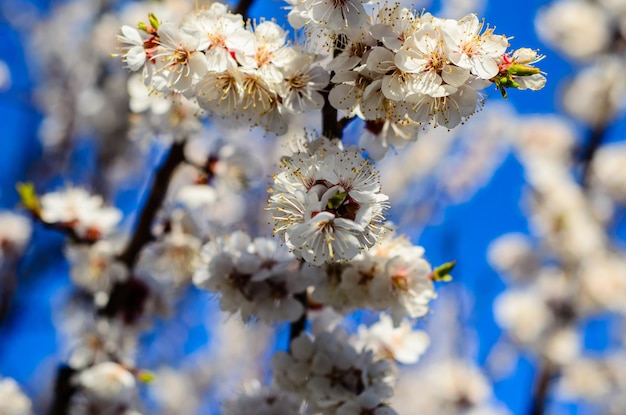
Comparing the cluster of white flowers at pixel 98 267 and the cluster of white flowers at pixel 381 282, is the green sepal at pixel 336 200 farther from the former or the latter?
the cluster of white flowers at pixel 98 267

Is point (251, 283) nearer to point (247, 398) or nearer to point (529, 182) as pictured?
point (247, 398)

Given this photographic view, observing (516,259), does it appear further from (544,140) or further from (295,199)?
(295,199)

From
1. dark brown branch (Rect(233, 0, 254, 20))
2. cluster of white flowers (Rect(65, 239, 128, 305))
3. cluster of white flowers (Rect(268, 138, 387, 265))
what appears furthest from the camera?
cluster of white flowers (Rect(65, 239, 128, 305))

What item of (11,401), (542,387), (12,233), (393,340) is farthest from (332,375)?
(12,233)

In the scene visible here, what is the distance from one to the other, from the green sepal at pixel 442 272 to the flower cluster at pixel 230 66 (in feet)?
1.89

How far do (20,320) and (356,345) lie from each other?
4261 mm

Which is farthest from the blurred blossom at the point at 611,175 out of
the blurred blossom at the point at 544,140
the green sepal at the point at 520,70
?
the green sepal at the point at 520,70

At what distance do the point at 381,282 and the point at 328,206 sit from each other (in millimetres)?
472

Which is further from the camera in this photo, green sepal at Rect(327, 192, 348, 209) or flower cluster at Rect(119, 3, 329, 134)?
Result: flower cluster at Rect(119, 3, 329, 134)

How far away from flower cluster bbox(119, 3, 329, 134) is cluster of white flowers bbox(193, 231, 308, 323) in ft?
1.35

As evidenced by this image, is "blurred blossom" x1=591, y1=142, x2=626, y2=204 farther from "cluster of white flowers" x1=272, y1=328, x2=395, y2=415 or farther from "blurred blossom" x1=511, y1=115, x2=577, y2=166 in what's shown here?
"cluster of white flowers" x1=272, y1=328, x2=395, y2=415

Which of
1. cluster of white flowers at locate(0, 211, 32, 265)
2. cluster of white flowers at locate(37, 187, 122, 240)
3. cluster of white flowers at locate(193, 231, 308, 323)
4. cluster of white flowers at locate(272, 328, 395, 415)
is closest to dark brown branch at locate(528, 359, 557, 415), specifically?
cluster of white flowers at locate(272, 328, 395, 415)

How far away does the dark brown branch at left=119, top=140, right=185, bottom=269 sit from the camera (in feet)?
7.65

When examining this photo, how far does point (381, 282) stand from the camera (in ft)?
5.56
